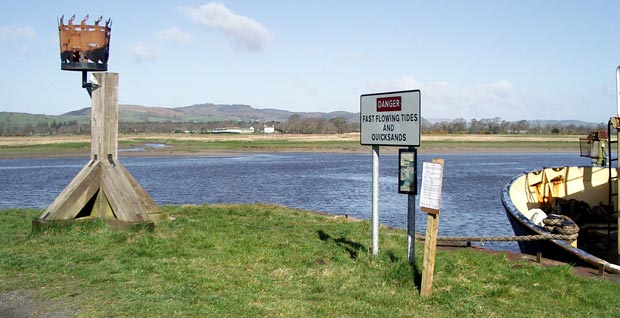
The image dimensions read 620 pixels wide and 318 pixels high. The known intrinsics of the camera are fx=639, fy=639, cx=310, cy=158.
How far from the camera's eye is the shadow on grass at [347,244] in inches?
369

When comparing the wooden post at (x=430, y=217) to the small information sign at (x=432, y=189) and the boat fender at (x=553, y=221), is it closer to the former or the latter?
the small information sign at (x=432, y=189)

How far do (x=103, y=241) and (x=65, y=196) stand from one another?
141 cm

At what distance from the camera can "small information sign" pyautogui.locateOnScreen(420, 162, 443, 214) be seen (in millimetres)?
7004

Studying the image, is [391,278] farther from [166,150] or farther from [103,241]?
[166,150]

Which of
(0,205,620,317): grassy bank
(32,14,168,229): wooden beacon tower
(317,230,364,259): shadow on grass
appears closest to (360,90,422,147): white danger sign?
(0,205,620,317): grassy bank

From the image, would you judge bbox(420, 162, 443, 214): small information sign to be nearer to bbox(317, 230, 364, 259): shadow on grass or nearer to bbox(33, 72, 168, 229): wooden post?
bbox(317, 230, 364, 259): shadow on grass

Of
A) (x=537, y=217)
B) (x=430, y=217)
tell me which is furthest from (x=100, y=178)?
(x=537, y=217)

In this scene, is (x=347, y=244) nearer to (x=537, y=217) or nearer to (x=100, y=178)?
(x=100, y=178)

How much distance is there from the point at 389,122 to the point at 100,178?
5195 millimetres

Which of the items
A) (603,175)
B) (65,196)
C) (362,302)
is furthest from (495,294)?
(603,175)

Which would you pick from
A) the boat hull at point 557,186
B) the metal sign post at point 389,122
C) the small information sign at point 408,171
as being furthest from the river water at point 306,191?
the small information sign at point 408,171

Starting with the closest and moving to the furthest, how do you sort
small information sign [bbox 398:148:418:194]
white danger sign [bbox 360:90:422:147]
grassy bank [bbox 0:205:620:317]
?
grassy bank [bbox 0:205:620:317], small information sign [bbox 398:148:418:194], white danger sign [bbox 360:90:422:147]

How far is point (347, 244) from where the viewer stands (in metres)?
10.1

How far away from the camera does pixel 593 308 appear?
690 cm
